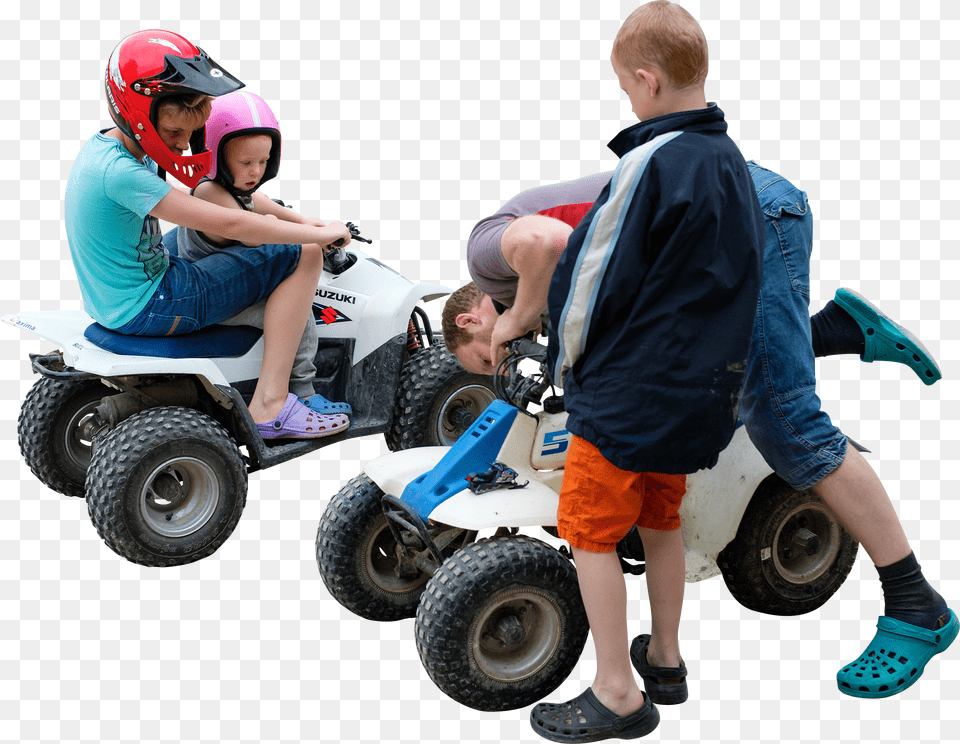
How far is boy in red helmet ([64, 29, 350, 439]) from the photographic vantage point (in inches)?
206

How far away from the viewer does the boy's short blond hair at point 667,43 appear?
385 centimetres

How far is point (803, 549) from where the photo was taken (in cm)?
496

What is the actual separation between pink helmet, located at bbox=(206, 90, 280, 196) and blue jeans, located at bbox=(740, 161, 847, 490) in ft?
7.25

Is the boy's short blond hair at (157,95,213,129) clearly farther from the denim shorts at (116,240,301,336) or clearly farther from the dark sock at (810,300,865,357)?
the dark sock at (810,300,865,357)

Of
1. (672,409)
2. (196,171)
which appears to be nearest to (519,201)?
(672,409)

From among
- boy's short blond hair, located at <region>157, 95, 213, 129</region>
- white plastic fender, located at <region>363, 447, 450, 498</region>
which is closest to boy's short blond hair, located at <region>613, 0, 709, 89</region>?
white plastic fender, located at <region>363, 447, 450, 498</region>

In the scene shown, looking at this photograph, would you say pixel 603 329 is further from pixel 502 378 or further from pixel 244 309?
pixel 244 309

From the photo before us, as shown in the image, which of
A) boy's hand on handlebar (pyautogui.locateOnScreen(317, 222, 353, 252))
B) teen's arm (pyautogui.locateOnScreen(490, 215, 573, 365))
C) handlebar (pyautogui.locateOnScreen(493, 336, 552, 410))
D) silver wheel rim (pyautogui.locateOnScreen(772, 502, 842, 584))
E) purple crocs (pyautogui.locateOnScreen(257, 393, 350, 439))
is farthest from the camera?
purple crocs (pyautogui.locateOnScreen(257, 393, 350, 439))

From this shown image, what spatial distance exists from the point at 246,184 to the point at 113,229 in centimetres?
65

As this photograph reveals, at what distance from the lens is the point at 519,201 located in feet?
14.6

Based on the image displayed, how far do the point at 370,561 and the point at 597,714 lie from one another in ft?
3.75

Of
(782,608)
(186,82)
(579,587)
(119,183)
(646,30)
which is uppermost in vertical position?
(646,30)

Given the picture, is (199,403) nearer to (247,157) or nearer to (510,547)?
(247,157)

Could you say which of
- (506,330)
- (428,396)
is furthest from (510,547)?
(428,396)
